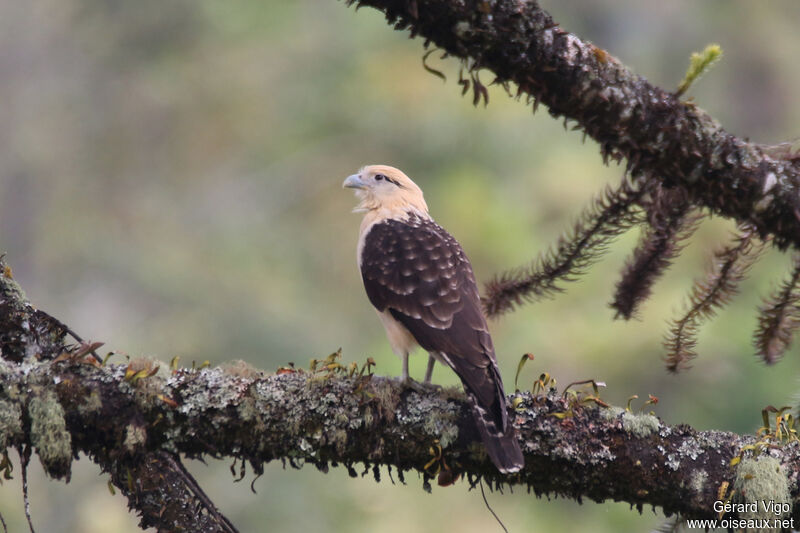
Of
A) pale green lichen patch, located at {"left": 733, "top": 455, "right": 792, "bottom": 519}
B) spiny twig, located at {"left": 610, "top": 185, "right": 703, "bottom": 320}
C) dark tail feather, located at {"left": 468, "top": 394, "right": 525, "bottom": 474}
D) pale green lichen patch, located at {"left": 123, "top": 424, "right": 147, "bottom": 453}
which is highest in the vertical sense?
spiny twig, located at {"left": 610, "top": 185, "right": 703, "bottom": 320}

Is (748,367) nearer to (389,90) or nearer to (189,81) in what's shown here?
(389,90)

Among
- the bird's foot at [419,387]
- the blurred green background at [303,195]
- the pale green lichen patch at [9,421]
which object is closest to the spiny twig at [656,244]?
the bird's foot at [419,387]

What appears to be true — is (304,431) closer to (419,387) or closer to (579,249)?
(419,387)

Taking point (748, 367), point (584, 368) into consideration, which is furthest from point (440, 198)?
point (748, 367)

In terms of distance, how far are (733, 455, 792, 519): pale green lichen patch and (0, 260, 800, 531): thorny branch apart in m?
0.01

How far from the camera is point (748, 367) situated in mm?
9648

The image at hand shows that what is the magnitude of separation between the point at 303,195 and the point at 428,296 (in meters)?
9.11

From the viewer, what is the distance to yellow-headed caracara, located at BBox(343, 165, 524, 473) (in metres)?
4.21

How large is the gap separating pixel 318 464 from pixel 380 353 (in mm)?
7129

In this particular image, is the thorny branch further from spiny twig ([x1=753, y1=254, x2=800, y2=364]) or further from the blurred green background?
the blurred green background

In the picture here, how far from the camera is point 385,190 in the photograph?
19.2 feet

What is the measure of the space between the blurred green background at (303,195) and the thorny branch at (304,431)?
5.16m

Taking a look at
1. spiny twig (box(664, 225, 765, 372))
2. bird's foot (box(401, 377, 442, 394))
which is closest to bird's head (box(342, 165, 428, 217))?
bird's foot (box(401, 377, 442, 394))

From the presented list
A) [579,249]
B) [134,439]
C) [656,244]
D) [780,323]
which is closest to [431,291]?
[579,249]
